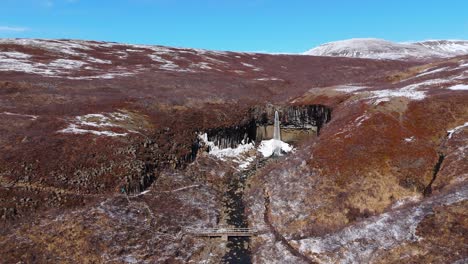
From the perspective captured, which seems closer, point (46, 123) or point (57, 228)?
point (57, 228)

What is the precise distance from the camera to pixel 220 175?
4900 centimetres

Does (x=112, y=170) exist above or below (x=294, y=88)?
below

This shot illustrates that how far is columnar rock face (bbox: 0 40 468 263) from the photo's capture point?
99.8ft

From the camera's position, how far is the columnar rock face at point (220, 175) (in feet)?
99.8

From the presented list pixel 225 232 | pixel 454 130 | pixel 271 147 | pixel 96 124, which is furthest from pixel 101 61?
pixel 454 130

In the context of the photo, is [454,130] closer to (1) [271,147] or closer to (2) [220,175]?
(1) [271,147]

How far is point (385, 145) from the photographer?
4059 cm

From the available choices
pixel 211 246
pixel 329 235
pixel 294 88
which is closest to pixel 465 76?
pixel 294 88

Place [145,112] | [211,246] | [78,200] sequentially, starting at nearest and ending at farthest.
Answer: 1. [211,246]
2. [78,200]
3. [145,112]

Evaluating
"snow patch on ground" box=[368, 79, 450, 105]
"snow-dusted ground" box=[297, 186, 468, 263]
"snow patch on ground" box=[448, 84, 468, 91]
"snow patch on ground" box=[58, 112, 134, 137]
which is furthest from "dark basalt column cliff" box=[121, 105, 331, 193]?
"snow-dusted ground" box=[297, 186, 468, 263]

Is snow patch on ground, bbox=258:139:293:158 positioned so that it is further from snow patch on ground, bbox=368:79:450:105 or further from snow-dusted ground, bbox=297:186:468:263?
snow-dusted ground, bbox=297:186:468:263

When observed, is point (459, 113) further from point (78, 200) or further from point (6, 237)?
point (6, 237)

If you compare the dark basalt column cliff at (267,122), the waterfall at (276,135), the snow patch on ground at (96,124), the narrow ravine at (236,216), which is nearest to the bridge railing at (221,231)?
the narrow ravine at (236,216)

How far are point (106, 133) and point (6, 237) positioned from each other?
63.1ft
